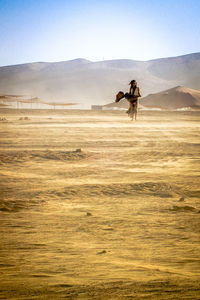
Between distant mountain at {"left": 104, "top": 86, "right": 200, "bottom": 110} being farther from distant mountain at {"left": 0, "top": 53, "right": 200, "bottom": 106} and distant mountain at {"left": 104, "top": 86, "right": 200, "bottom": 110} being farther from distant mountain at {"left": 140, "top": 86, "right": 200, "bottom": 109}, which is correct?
distant mountain at {"left": 0, "top": 53, "right": 200, "bottom": 106}

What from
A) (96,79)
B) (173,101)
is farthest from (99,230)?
(96,79)

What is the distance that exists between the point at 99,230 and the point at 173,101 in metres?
55.5

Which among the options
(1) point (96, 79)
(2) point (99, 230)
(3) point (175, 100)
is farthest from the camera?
(1) point (96, 79)

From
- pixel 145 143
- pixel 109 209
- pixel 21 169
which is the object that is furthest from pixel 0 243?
→ pixel 145 143

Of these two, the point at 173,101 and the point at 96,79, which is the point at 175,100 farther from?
the point at 96,79

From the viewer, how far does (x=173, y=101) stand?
56.9 m

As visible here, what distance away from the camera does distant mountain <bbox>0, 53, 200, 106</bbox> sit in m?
122

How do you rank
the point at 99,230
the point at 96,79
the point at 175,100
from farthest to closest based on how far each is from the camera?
1. the point at 96,79
2. the point at 175,100
3. the point at 99,230

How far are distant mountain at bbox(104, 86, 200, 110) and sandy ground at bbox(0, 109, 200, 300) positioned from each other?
1862 inches

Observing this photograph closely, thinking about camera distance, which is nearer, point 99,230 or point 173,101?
point 99,230

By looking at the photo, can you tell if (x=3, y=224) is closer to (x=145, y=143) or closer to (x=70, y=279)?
(x=70, y=279)

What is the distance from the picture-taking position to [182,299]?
2.37 m

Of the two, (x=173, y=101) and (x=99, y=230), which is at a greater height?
(x=173, y=101)

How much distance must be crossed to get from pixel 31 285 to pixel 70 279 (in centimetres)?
32
